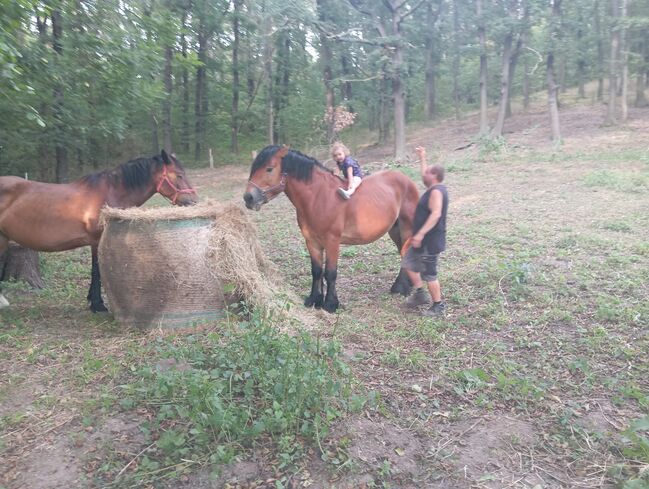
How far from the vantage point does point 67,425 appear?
10.2 feet

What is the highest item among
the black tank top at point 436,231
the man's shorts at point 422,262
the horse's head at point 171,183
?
the horse's head at point 171,183

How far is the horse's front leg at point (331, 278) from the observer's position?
17.7 feet

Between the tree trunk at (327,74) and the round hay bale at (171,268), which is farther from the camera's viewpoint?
the tree trunk at (327,74)

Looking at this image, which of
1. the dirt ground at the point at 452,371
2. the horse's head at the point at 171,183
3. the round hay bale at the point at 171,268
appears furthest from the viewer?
the horse's head at the point at 171,183

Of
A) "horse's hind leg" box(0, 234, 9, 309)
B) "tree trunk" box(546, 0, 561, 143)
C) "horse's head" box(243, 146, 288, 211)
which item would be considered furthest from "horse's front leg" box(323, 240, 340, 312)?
"tree trunk" box(546, 0, 561, 143)

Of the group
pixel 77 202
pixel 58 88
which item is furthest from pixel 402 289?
pixel 58 88

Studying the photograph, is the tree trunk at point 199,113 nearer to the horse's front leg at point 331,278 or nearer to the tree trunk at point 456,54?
the tree trunk at point 456,54

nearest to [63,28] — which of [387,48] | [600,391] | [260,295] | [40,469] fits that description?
[260,295]

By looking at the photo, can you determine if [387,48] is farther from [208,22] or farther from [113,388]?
[113,388]

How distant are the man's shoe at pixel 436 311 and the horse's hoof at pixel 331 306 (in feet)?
3.18

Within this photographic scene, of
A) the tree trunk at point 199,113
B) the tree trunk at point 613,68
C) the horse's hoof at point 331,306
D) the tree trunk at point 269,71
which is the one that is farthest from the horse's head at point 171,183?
the tree trunk at point 199,113

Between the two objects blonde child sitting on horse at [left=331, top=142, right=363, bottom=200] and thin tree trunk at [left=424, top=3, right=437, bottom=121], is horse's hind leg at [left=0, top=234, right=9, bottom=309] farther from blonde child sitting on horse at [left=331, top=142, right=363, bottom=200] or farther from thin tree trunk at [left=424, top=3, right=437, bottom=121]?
thin tree trunk at [left=424, top=3, right=437, bottom=121]

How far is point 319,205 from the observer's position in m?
5.37

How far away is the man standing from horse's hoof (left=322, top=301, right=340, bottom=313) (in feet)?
2.92
